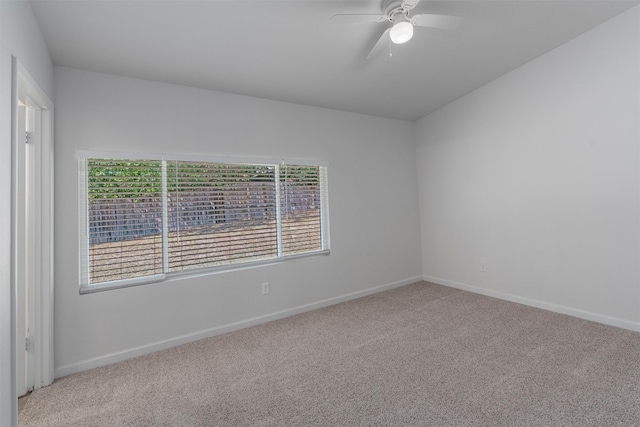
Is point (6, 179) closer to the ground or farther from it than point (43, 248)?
farther from it

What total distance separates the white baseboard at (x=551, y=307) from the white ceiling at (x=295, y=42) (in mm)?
2693

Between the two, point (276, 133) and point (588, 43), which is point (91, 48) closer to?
point (276, 133)

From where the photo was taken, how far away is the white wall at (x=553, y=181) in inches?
107

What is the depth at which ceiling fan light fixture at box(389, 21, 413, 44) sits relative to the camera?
1.93 meters

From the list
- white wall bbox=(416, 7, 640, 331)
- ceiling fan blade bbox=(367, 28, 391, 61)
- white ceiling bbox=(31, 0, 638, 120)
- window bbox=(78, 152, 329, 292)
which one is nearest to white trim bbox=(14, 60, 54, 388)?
window bbox=(78, 152, 329, 292)

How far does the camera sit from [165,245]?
2.80 meters

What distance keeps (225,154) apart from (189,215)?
0.72 metres

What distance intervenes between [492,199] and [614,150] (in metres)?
1.22

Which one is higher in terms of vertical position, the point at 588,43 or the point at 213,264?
the point at 588,43

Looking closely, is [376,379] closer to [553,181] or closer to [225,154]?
[225,154]

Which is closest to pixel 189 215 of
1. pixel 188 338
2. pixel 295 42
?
pixel 188 338

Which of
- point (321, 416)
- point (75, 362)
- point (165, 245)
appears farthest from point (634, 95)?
point (75, 362)

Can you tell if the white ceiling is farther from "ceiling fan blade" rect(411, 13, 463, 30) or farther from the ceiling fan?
"ceiling fan blade" rect(411, 13, 463, 30)

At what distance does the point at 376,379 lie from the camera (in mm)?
2131
